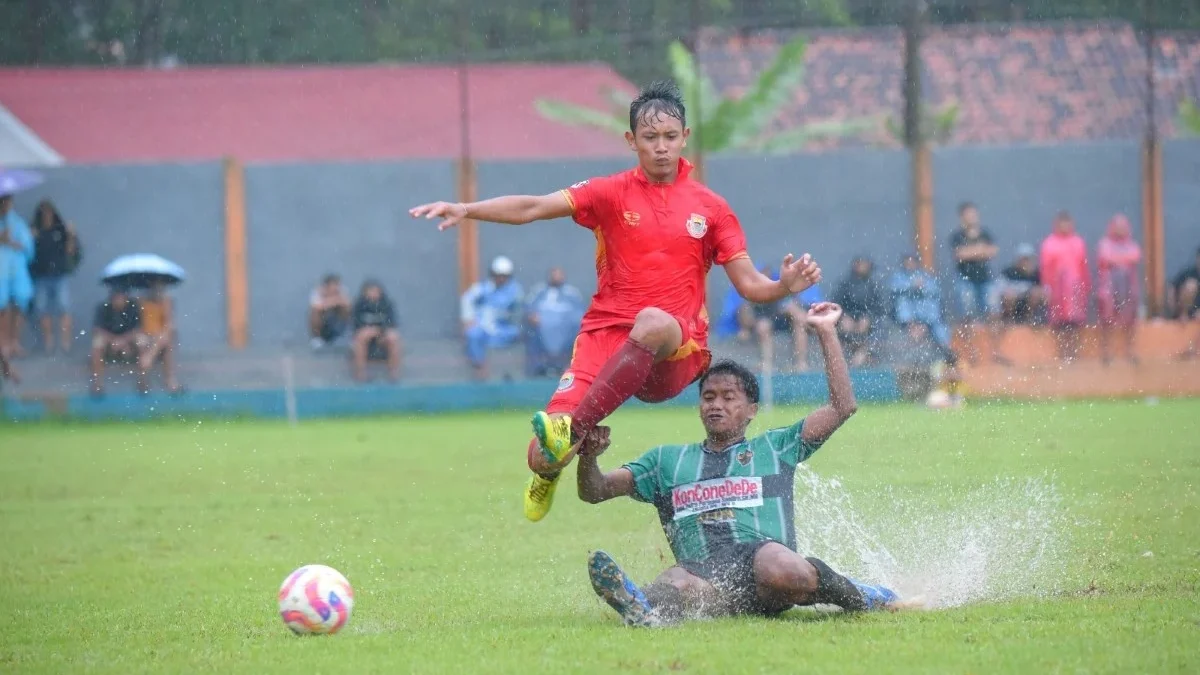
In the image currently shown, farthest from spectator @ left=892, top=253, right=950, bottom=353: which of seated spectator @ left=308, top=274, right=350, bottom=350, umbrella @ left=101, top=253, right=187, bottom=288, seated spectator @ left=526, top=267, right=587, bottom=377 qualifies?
umbrella @ left=101, top=253, right=187, bottom=288

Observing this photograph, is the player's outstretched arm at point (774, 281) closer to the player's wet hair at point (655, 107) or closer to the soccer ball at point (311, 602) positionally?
the player's wet hair at point (655, 107)

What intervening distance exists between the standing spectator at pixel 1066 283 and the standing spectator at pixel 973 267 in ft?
2.55

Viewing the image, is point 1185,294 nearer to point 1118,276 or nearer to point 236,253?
point 1118,276

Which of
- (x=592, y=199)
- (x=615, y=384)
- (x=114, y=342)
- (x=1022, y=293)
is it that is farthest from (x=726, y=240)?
Answer: (x=114, y=342)

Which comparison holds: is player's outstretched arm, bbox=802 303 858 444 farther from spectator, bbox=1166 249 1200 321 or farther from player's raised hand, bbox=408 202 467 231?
spectator, bbox=1166 249 1200 321

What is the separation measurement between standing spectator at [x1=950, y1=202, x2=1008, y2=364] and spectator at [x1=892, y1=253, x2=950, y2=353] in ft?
4.45

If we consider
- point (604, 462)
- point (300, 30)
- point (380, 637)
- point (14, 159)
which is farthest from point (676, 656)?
point (300, 30)

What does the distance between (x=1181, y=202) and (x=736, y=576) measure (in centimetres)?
1736

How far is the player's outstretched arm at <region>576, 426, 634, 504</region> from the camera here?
768 cm

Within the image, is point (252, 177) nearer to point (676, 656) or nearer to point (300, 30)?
point (300, 30)

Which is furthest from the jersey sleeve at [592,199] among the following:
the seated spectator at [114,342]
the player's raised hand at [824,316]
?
the seated spectator at [114,342]

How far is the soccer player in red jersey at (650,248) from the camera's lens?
7977 mm

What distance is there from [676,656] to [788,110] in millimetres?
30986

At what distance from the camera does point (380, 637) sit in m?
6.89
